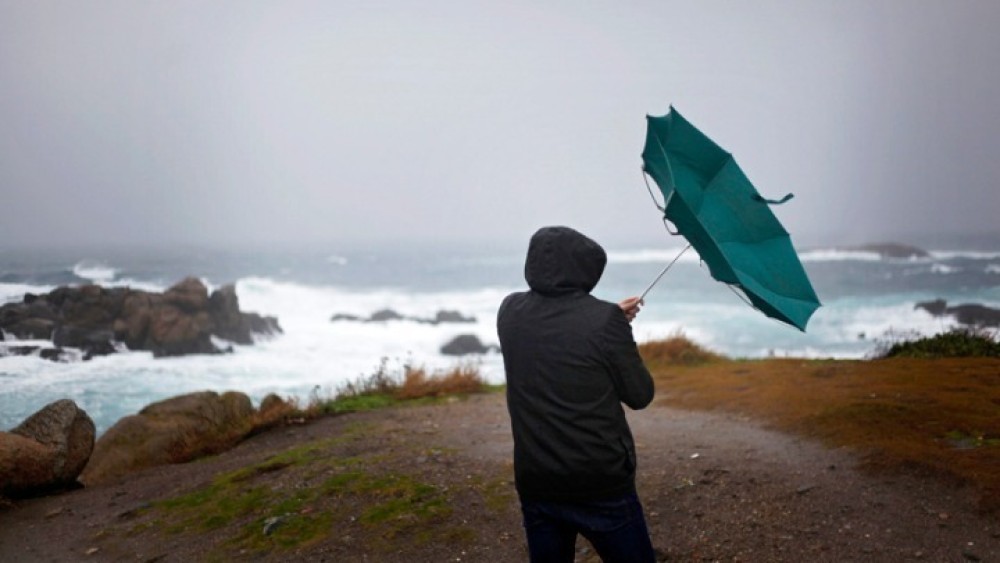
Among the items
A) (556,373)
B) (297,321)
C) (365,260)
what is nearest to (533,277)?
(556,373)

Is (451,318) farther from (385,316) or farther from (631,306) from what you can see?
(631,306)

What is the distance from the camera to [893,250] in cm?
4297

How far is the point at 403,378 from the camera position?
39.4 ft

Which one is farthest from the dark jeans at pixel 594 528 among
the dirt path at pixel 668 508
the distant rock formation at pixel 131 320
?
the distant rock formation at pixel 131 320

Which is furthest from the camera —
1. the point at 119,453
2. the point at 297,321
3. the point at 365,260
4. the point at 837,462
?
the point at 365,260

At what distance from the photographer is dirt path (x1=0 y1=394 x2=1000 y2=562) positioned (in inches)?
181

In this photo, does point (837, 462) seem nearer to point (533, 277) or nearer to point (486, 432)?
point (486, 432)

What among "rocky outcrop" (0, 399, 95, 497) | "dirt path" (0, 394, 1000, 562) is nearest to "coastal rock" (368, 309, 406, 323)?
"rocky outcrop" (0, 399, 95, 497)

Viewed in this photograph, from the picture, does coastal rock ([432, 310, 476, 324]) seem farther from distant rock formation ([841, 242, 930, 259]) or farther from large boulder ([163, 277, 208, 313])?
distant rock formation ([841, 242, 930, 259])

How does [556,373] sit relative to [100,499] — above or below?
above

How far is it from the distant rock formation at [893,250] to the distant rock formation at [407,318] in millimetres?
24003

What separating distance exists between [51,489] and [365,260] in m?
72.2

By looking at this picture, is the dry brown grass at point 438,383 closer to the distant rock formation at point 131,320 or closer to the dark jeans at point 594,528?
the distant rock formation at point 131,320

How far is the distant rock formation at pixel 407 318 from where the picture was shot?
33688 millimetres
